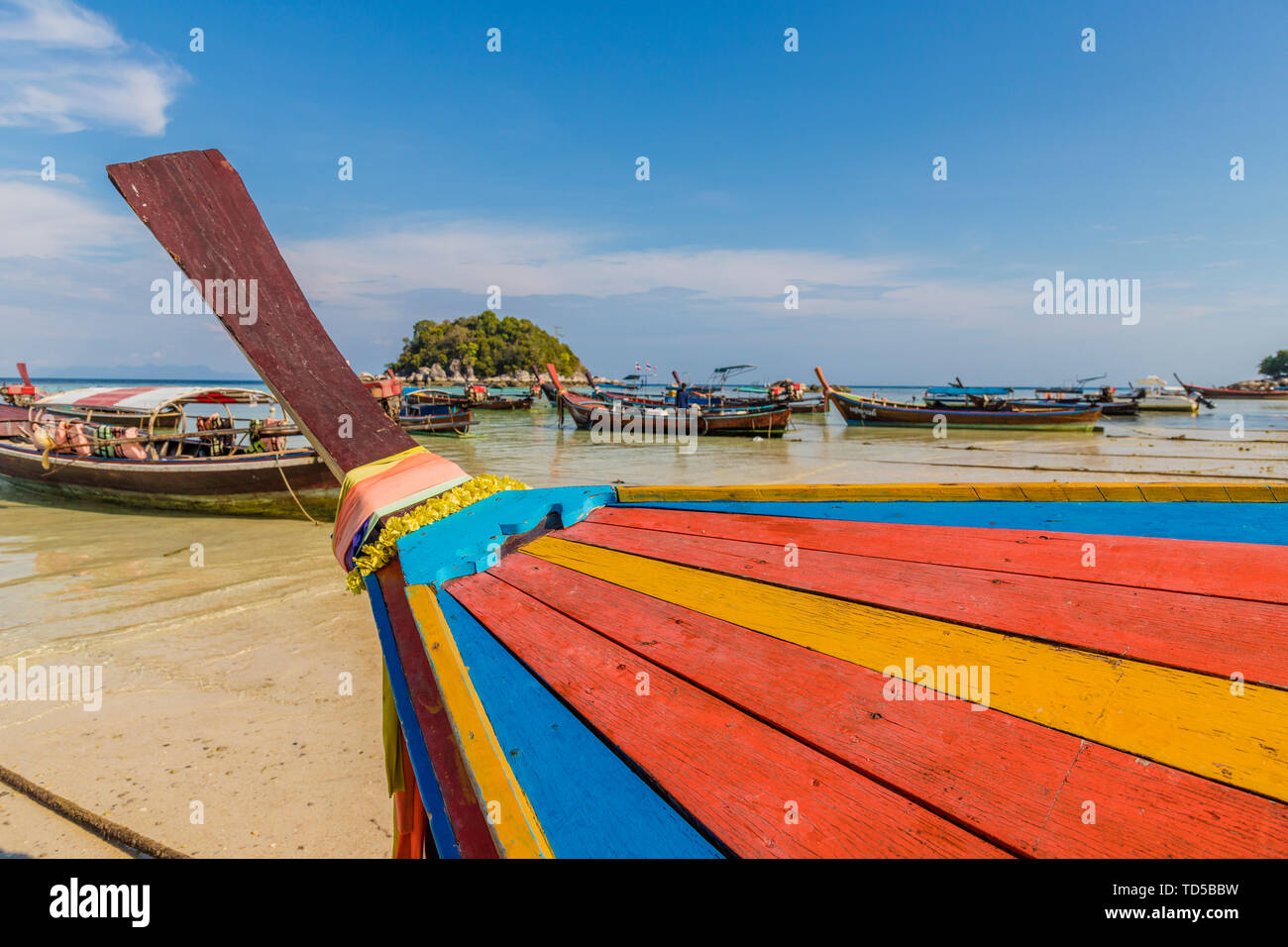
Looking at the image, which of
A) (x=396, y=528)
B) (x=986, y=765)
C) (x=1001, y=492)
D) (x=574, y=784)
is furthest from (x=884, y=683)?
(x=396, y=528)

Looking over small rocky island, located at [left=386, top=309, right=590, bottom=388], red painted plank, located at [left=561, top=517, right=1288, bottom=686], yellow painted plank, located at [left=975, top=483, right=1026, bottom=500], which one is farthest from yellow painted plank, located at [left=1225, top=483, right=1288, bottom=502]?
small rocky island, located at [left=386, top=309, right=590, bottom=388]

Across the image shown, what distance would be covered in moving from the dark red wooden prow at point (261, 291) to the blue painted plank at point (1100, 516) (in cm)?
245

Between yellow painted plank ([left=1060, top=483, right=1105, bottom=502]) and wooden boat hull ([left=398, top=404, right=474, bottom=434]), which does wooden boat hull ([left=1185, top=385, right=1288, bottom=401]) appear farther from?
yellow painted plank ([left=1060, top=483, right=1105, bottom=502])

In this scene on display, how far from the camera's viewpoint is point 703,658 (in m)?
1.43

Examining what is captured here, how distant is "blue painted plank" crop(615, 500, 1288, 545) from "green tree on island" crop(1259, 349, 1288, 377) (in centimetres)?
12045

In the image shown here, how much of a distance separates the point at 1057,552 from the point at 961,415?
33.6 m

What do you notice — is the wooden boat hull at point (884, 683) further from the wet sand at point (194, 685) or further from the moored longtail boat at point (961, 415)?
the moored longtail boat at point (961, 415)

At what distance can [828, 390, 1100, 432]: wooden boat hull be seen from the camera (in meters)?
29.1

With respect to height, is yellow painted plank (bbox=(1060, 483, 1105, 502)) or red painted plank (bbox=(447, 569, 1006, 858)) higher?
yellow painted plank (bbox=(1060, 483, 1105, 502))
